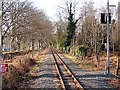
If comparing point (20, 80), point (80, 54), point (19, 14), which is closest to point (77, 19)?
point (80, 54)

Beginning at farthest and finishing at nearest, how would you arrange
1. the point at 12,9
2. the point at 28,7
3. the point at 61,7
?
1. the point at 61,7
2. the point at 28,7
3. the point at 12,9

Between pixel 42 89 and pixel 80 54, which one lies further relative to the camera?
pixel 80 54

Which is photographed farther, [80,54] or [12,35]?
[80,54]

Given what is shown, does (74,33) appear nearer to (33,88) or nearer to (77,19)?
(77,19)

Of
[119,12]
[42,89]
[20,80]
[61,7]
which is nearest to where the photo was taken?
[42,89]

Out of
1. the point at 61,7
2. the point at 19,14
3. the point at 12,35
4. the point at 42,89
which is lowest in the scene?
the point at 42,89

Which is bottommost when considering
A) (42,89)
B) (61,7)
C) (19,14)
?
(42,89)

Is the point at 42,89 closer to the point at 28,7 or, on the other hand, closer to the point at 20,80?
the point at 20,80

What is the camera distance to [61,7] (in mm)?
75125

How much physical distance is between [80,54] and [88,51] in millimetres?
1273

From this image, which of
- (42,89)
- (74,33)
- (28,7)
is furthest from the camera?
(74,33)

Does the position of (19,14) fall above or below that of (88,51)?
above

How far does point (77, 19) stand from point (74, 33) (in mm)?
3266

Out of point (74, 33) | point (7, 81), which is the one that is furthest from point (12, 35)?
point (74, 33)
